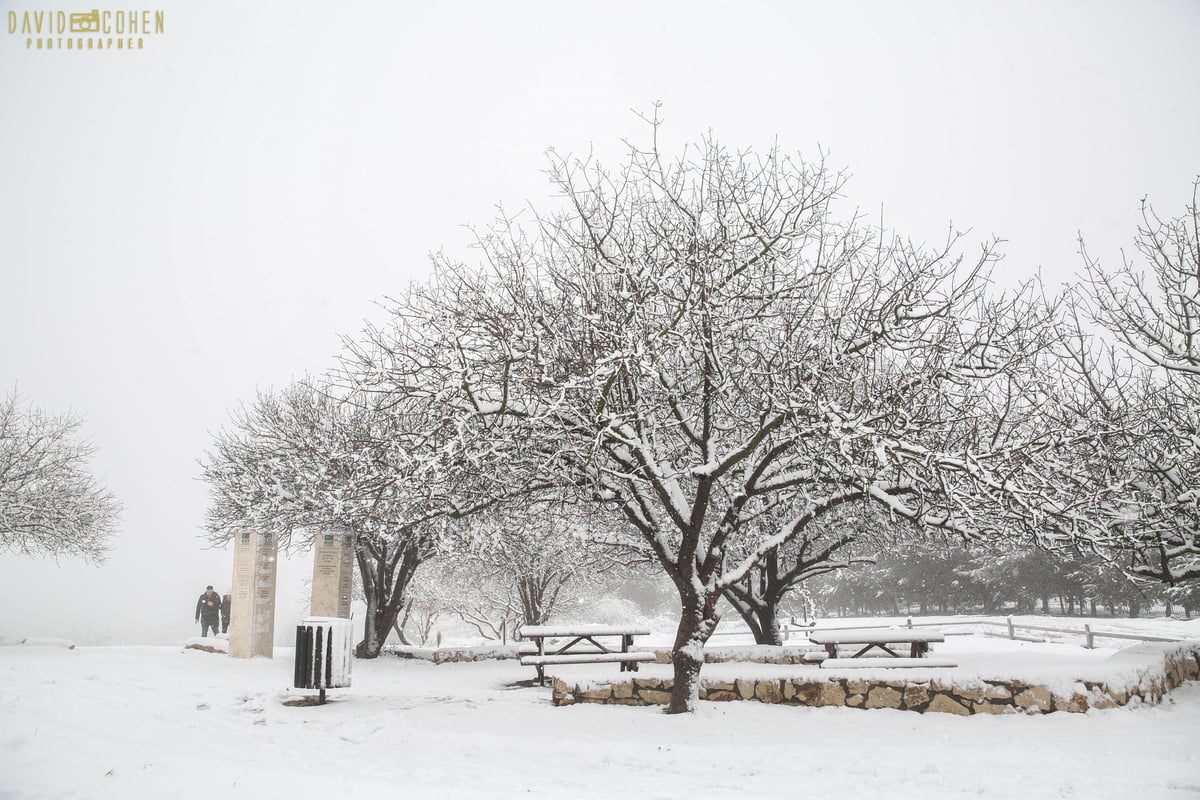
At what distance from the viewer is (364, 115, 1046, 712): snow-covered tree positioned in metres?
7.55

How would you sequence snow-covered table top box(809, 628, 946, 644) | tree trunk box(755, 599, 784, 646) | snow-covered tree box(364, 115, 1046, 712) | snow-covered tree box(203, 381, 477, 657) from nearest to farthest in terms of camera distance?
snow-covered tree box(364, 115, 1046, 712), snow-covered table top box(809, 628, 946, 644), snow-covered tree box(203, 381, 477, 657), tree trunk box(755, 599, 784, 646)

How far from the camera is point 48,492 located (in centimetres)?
1969

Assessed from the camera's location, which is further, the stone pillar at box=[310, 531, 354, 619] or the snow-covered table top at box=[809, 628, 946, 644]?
the stone pillar at box=[310, 531, 354, 619]

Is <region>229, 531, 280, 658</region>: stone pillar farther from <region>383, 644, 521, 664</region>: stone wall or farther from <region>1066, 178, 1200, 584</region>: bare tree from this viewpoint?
<region>1066, 178, 1200, 584</region>: bare tree

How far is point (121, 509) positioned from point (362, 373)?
19.5 m

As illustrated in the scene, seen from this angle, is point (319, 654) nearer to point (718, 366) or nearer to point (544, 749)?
point (544, 749)

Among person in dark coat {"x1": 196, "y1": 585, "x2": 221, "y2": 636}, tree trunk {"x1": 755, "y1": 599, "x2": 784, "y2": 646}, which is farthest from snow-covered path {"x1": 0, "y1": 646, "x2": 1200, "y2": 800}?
person in dark coat {"x1": 196, "y1": 585, "x2": 221, "y2": 636}

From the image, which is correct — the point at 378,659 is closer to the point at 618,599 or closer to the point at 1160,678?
the point at 1160,678

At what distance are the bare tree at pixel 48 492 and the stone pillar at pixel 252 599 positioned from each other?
21.6ft

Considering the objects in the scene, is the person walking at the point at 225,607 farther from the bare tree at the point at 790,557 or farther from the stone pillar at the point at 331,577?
the bare tree at the point at 790,557

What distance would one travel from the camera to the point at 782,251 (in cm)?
850

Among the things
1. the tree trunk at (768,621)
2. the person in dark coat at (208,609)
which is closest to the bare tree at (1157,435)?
the tree trunk at (768,621)

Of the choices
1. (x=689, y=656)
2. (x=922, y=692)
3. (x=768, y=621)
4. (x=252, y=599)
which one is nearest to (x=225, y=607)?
(x=252, y=599)

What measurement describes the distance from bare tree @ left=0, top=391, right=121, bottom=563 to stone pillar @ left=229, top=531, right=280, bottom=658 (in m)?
6.58
